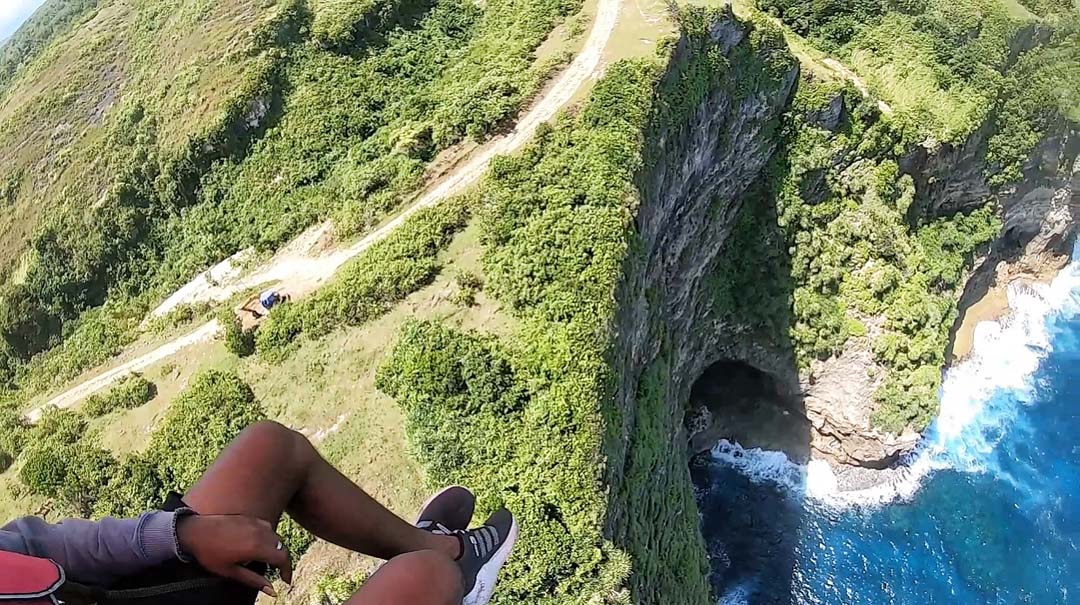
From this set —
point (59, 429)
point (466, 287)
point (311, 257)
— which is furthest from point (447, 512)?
point (59, 429)

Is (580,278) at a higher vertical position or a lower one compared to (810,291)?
higher

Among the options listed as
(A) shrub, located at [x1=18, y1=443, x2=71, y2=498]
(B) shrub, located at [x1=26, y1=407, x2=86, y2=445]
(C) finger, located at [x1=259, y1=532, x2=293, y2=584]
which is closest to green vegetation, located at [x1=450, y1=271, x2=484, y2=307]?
(A) shrub, located at [x1=18, y1=443, x2=71, y2=498]

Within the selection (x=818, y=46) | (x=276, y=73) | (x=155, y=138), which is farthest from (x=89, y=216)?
(x=818, y=46)

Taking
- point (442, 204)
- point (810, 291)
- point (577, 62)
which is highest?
point (577, 62)

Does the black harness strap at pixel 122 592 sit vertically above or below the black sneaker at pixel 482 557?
above

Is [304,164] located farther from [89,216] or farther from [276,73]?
[89,216]

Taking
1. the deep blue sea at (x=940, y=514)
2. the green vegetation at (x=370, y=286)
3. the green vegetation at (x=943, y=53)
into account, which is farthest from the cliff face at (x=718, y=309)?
the green vegetation at (x=370, y=286)

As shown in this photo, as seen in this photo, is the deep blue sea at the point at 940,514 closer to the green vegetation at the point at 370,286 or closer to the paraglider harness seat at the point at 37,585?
the green vegetation at the point at 370,286
